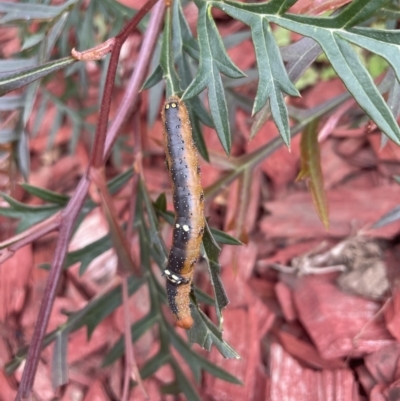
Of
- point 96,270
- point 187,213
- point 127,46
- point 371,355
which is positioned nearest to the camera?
point 187,213

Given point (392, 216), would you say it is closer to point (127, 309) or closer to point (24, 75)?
point (127, 309)

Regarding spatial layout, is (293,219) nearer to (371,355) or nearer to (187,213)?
(371,355)

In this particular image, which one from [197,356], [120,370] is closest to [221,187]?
[197,356]

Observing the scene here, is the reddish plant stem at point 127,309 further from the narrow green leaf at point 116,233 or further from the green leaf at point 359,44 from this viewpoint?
the green leaf at point 359,44

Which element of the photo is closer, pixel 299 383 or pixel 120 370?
pixel 299 383

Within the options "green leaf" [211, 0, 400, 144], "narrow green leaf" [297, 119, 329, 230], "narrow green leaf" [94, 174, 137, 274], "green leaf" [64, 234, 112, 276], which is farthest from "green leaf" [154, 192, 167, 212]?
"green leaf" [211, 0, 400, 144]

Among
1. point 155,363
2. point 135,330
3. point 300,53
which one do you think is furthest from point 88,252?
point 300,53

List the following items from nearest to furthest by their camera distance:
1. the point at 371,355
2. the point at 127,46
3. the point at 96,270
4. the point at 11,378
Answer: the point at 371,355, the point at 11,378, the point at 96,270, the point at 127,46
